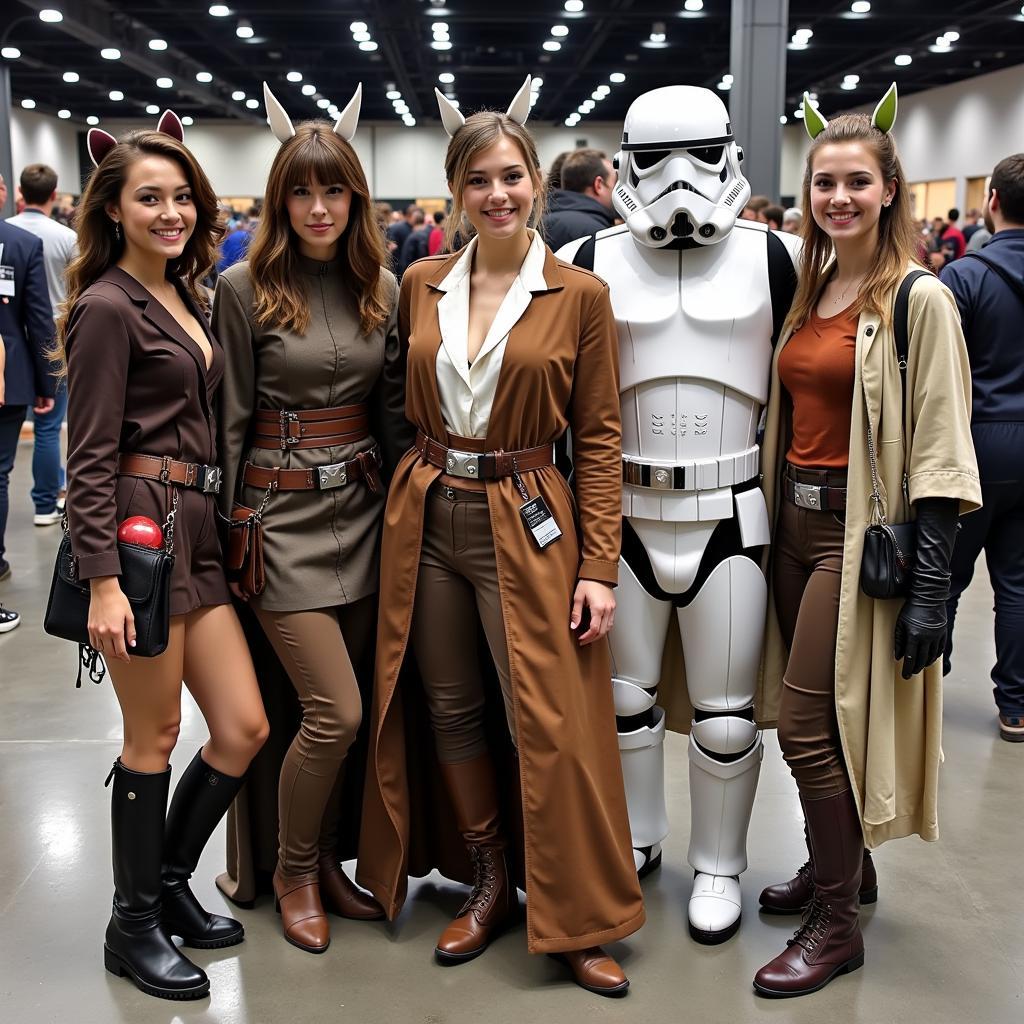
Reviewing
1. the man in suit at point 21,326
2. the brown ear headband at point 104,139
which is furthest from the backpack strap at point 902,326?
the man in suit at point 21,326

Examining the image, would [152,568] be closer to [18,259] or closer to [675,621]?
[675,621]

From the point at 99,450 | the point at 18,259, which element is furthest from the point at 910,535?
the point at 18,259

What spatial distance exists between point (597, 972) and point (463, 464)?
1007 millimetres

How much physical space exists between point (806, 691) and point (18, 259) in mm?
3693

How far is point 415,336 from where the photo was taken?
7.09 feet

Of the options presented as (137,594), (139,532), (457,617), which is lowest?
(457,617)

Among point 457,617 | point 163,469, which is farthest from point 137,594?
point 457,617

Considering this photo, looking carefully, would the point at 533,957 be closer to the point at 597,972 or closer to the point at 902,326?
the point at 597,972

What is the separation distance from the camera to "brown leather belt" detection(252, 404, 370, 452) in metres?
2.21

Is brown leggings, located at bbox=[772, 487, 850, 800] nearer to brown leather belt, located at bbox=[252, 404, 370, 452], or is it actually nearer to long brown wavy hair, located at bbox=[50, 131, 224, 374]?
brown leather belt, located at bbox=[252, 404, 370, 452]

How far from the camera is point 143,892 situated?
85.3 inches

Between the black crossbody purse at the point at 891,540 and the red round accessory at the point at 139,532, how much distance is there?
1263mm

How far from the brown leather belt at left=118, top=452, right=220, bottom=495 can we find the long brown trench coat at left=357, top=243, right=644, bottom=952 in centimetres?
38

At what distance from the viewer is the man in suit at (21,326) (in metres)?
4.48
